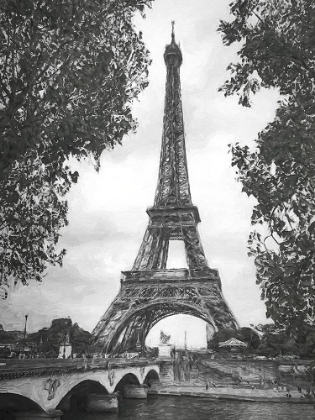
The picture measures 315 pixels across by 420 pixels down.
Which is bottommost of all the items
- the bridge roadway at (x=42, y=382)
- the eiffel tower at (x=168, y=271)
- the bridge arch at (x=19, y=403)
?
the bridge arch at (x=19, y=403)

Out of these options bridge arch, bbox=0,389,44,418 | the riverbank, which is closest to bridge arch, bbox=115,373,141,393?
the riverbank

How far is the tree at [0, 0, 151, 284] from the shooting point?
4.36 meters

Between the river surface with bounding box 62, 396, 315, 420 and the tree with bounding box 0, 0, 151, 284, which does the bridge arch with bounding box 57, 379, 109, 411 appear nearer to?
the river surface with bounding box 62, 396, 315, 420

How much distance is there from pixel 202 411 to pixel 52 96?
13.2 metres

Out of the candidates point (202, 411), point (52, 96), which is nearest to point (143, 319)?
point (202, 411)

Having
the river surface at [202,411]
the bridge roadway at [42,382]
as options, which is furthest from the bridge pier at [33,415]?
the river surface at [202,411]

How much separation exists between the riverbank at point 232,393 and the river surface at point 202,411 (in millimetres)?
444

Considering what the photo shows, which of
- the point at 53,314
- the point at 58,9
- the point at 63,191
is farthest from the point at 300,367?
the point at 58,9

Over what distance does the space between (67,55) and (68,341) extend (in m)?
16.4

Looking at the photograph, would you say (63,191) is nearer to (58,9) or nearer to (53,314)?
(58,9)

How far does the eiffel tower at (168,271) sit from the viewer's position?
22547 mm

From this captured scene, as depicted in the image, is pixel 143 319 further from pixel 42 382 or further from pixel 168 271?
pixel 42 382

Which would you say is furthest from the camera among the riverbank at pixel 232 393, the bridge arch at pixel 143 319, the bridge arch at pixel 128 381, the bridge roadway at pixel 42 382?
the bridge arch at pixel 143 319

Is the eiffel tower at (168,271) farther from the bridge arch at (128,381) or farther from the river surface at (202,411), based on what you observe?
the river surface at (202,411)
